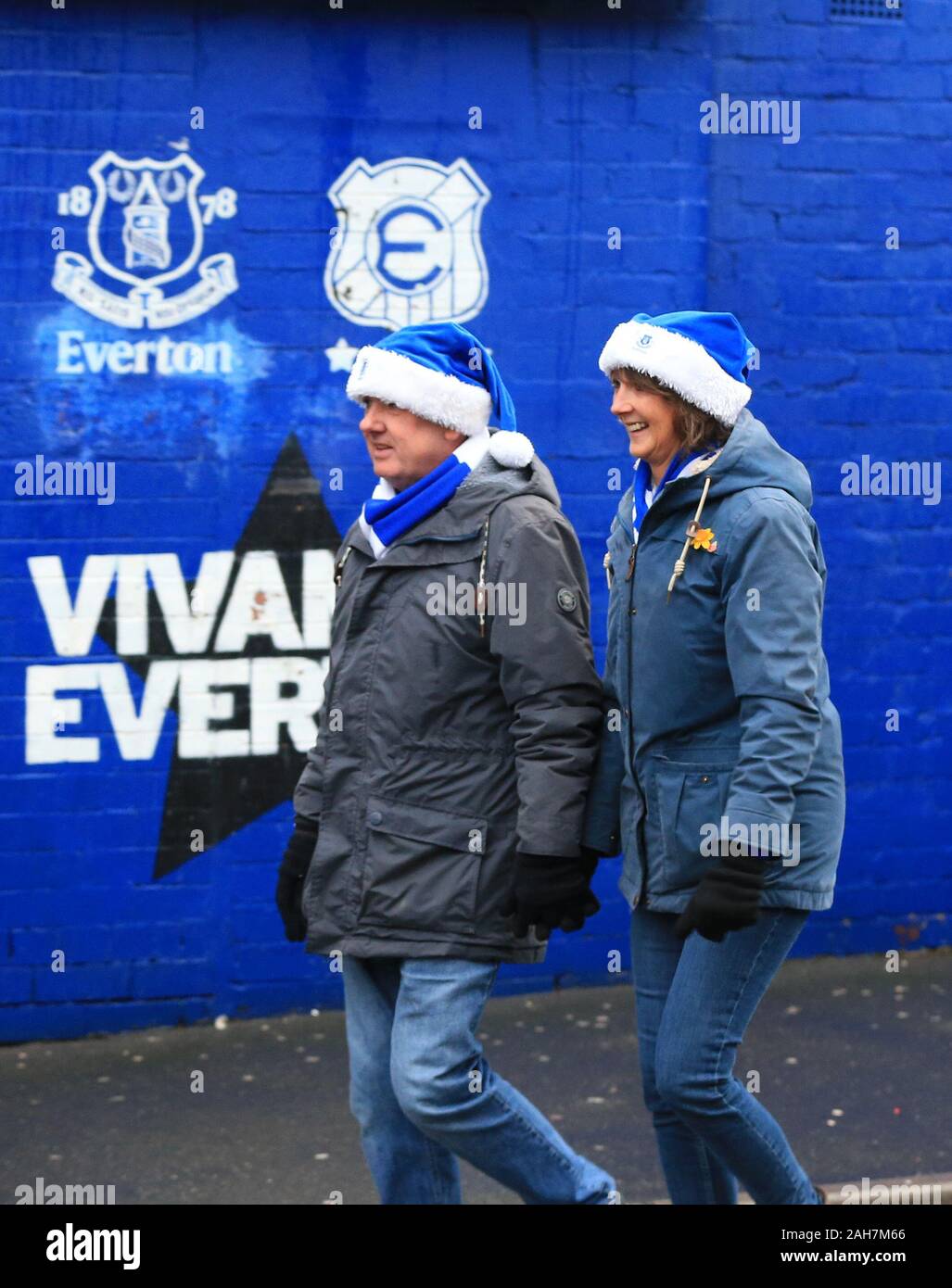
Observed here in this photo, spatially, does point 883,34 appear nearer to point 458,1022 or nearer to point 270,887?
point 270,887

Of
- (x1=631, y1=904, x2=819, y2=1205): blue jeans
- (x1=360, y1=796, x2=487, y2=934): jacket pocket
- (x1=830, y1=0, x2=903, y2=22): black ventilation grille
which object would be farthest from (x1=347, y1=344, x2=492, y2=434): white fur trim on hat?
(x1=830, y1=0, x2=903, y2=22): black ventilation grille

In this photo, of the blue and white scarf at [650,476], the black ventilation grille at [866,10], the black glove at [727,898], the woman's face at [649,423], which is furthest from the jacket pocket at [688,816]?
the black ventilation grille at [866,10]

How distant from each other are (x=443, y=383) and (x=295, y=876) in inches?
44.8

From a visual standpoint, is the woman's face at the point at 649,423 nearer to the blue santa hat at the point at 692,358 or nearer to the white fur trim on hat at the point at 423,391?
the blue santa hat at the point at 692,358

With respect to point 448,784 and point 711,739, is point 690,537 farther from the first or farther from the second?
point 448,784

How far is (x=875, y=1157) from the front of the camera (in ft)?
15.4

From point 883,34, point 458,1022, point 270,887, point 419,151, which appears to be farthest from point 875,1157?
point 883,34

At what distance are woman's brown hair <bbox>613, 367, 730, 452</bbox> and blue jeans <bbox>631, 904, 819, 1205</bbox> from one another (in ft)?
3.19

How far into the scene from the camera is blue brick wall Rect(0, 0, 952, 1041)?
17.9 ft

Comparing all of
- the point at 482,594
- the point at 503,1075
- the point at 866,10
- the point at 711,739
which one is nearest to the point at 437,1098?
the point at 711,739

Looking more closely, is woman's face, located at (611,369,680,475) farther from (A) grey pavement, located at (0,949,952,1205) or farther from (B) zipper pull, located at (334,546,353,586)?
(A) grey pavement, located at (0,949,952,1205)

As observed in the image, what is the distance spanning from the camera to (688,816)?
3.49 metres

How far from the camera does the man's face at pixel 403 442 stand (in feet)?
12.4

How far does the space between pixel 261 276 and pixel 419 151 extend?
26.0 inches
